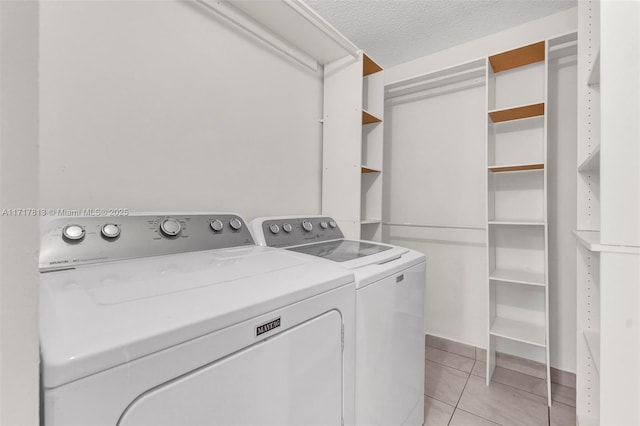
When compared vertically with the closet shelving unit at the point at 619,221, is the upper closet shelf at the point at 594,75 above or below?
above

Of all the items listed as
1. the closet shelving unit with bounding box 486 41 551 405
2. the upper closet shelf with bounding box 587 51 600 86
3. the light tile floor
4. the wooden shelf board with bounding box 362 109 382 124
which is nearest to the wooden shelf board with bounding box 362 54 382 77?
the wooden shelf board with bounding box 362 109 382 124

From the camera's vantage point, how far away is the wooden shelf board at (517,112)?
75.3 inches

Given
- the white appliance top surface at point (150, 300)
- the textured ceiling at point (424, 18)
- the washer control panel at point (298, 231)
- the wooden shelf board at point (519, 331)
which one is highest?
the textured ceiling at point (424, 18)

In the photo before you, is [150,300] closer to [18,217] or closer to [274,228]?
[18,217]

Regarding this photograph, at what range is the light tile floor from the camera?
1688mm

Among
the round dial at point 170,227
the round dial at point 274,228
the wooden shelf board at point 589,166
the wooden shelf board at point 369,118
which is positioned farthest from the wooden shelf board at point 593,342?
the wooden shelf board at point 369,118

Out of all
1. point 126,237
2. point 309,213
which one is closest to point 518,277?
point 309,213

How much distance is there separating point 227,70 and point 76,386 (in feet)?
5.25

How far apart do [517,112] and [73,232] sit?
8.26ft

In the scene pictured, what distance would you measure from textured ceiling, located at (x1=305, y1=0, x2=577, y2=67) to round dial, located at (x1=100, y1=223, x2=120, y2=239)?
180cm

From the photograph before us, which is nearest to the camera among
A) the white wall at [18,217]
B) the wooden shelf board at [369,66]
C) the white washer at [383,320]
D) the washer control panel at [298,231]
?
the white wall at [18,217]

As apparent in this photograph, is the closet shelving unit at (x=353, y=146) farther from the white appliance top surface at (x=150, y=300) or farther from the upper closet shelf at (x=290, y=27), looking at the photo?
the white appliance top surface at (x=150, y=300)

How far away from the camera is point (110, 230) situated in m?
0.98

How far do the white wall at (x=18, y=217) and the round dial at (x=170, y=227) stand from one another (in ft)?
2.69
